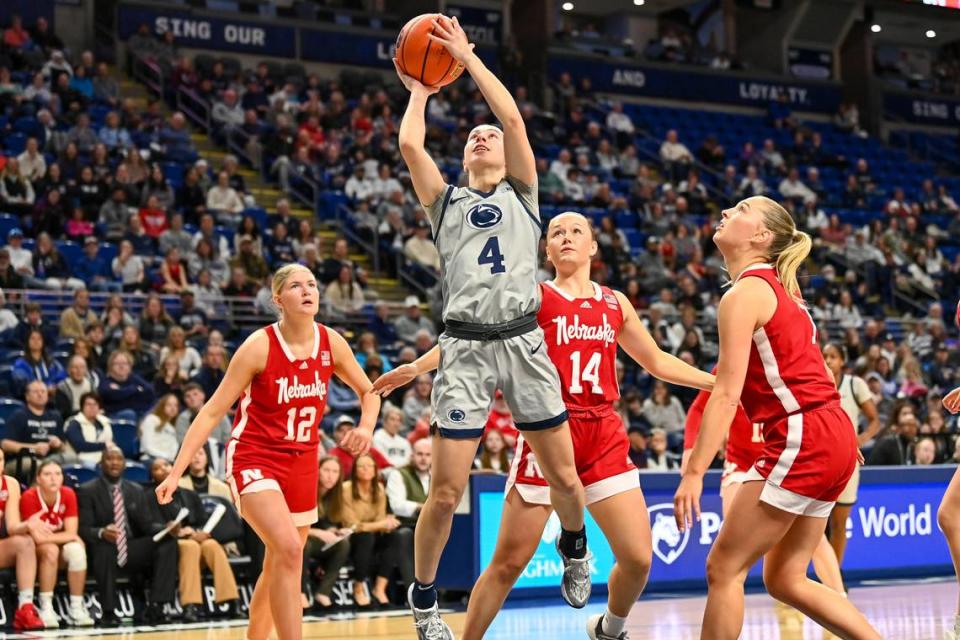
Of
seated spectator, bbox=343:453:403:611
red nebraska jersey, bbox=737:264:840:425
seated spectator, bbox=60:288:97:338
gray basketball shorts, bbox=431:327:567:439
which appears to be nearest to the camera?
red nebraska jersey, bbox=737:264:840:425

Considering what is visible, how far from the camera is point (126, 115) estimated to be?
61.0 feet

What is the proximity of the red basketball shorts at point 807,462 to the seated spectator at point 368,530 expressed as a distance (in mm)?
6574

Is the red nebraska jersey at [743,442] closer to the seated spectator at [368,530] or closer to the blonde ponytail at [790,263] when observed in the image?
the blonde ponytail at [790,263]

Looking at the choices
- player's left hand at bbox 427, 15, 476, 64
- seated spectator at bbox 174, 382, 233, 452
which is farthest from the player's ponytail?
seated spectator at bbox 174, 382, 233, 452

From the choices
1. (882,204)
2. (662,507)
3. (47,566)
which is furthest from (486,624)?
(882,204)

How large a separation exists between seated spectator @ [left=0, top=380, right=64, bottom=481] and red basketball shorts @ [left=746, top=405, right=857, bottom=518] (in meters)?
7.41

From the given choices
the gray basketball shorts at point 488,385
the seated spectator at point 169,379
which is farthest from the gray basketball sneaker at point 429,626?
the seated spectator at point 169,379

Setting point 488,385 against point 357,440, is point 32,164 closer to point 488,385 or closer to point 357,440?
point 357,440

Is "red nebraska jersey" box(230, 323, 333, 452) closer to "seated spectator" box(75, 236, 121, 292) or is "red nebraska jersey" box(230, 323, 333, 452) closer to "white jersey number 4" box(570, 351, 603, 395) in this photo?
"white jersey number 4" box(570, 351, 603, 395)

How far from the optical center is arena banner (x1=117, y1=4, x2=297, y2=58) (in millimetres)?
22281

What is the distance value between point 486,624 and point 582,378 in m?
1.23

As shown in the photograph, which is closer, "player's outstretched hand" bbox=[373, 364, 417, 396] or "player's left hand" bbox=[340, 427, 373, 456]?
"player's outstretched hand" bbox=[373, 364, 417, 396]

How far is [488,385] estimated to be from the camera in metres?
5.63

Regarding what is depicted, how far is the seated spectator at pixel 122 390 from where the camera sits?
12680 mm
